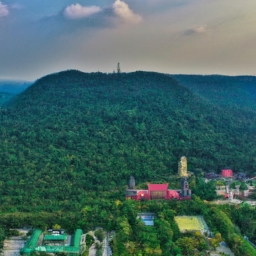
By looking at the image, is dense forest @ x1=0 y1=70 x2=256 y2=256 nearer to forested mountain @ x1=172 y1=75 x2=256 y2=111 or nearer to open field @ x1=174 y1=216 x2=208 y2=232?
open field @ x1=174 y1=216 x2=208 y2=232

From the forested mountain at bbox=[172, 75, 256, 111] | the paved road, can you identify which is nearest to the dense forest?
the paved road

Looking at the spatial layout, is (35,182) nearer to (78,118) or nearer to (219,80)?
(78,118)

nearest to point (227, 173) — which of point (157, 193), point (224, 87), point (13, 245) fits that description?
point (157, 193)

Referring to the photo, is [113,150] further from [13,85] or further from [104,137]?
[13,85]

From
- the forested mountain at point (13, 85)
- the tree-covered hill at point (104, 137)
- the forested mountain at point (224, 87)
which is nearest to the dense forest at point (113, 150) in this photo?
the tree-covered hill at point (104, 137)

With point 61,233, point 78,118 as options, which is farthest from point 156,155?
point 61,233

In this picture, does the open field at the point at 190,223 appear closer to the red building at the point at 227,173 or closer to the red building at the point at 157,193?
the red building at the point at 157,193
